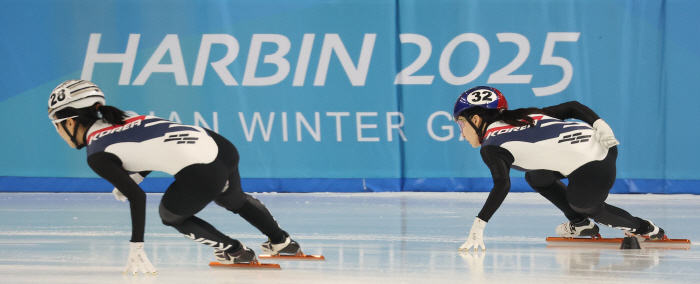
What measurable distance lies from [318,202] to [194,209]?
3.22 m

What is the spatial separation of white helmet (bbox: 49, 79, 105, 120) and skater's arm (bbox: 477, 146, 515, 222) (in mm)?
1701

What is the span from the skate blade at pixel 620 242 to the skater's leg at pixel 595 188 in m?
0.32

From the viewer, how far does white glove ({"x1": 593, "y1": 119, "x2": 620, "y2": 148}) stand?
318 cm

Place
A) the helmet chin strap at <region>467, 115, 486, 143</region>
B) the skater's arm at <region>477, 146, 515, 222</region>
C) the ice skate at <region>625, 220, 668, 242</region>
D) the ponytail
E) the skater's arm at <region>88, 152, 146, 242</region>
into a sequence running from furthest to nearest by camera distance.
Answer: the ice skate at <region>625, 220, 668, 242</region> < the helmet chin strap at <region>467, 115, 486, 143</region> < the skater's arm at <region>477, 146, 515, 222</region> < the ponytail < the skater's arm at <region>88, 152, 146, 242</region>

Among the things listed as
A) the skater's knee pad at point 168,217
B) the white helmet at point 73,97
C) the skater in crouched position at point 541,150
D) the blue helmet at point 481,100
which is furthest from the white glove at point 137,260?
the blue helmet at point 481,100

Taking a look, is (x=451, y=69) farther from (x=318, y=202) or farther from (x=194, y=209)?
(x=194, y=209)

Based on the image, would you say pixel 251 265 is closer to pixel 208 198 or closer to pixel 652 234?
pixel 208 198

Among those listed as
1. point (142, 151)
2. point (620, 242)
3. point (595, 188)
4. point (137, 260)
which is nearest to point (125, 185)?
point (142, 151)

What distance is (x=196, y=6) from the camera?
693cm

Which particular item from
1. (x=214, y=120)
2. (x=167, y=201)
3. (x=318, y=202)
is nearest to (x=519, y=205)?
(x=318, y=202)

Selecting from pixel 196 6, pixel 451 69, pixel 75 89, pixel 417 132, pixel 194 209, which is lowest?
pixel 194 209

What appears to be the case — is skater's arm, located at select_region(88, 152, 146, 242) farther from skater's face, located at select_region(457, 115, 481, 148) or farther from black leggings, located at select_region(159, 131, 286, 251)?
skater's face, located at select_region(457, 115, 481, 148)

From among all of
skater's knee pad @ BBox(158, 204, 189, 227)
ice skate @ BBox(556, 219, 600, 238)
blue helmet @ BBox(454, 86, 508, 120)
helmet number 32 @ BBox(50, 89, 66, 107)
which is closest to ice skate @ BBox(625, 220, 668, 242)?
ice skate @ BBox(556, 219, 600, 238)

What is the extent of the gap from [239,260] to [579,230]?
74.1 inches
